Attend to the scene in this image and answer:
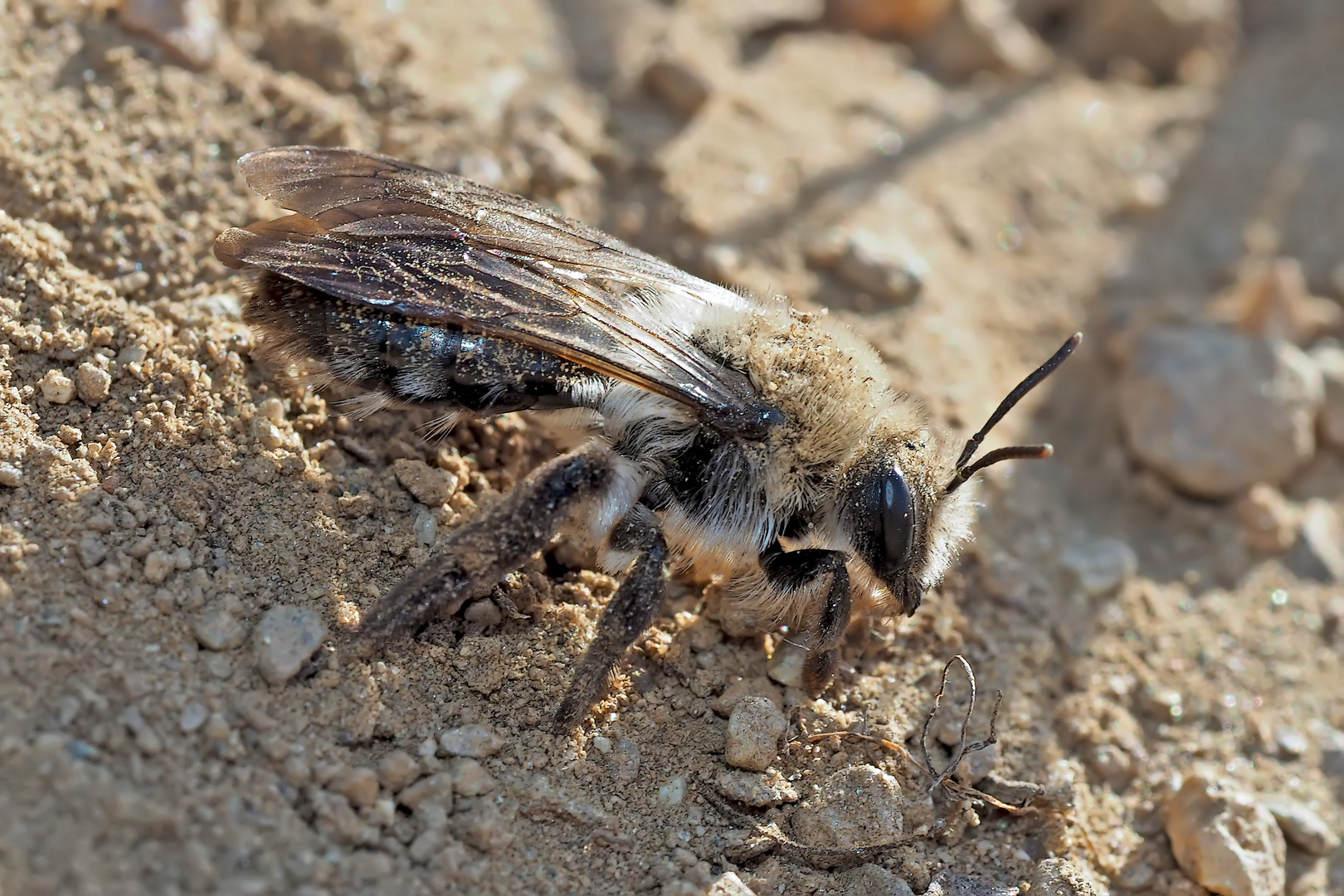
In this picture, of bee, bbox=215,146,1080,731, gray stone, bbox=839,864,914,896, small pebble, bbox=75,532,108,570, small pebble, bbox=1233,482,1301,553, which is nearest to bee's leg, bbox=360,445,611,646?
bee, bbox=215,146,1080,731

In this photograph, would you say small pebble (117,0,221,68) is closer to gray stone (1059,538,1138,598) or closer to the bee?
the bee

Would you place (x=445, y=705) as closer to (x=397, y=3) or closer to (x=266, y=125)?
(x=266, y=125)

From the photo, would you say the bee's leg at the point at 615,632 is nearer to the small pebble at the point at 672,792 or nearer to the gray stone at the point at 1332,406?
the small pebble at the point at 672,792

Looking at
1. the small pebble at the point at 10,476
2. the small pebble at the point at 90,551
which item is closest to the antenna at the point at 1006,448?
the small pebble at the point at 90,551

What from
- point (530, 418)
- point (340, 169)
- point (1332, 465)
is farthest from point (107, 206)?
point (1332, 465)

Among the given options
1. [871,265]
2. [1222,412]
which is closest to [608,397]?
[871,265]
